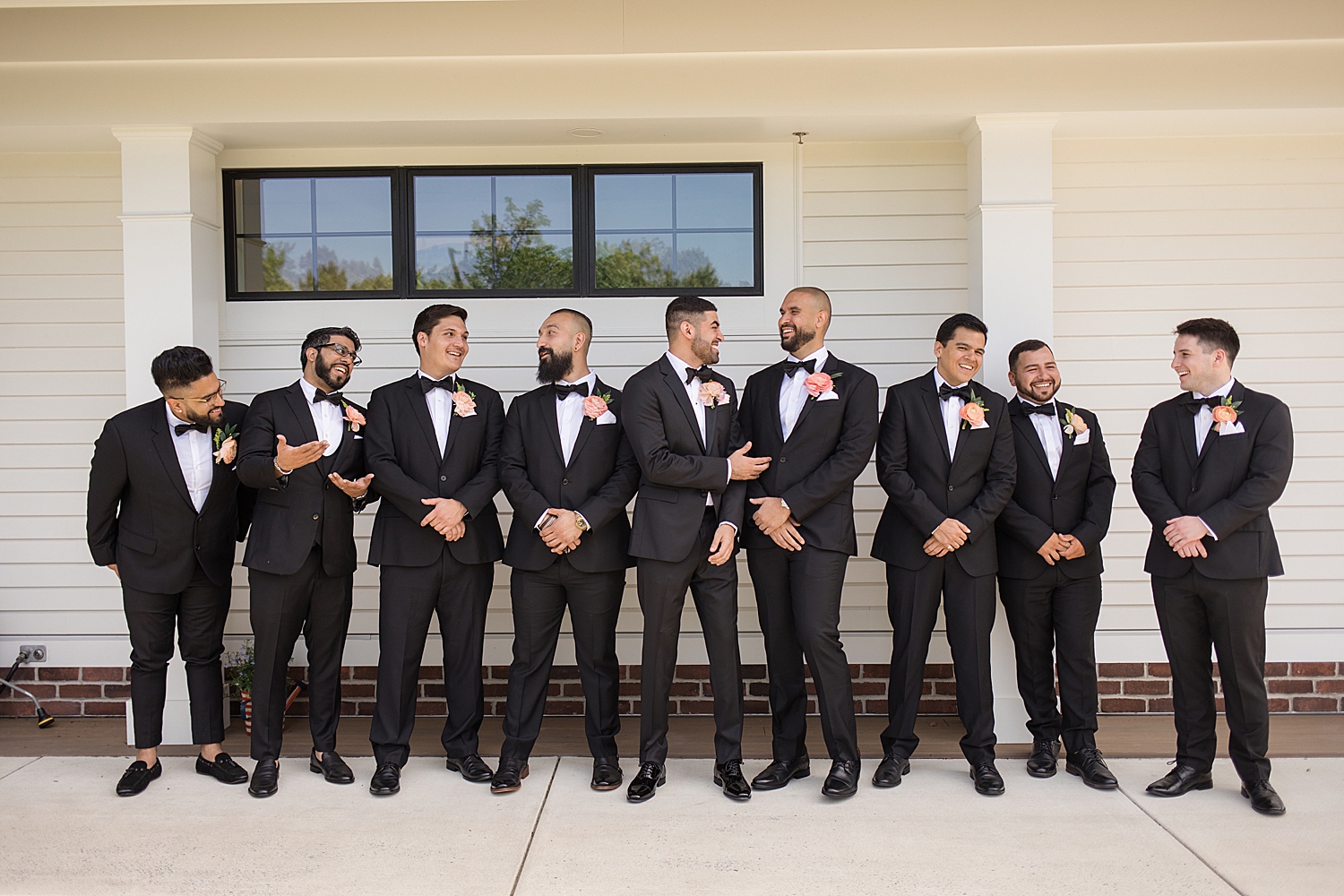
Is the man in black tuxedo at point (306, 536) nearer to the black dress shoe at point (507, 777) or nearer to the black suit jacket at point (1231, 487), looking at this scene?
the black dress shoe at point (507, 777)

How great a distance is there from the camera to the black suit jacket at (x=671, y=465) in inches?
157

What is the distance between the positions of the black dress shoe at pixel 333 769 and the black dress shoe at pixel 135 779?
2.22 feet

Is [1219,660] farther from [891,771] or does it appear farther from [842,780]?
[842,780]

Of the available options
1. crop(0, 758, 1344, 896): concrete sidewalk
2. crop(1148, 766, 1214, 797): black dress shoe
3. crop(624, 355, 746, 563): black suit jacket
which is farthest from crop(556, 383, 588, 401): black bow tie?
crop(1148, 766, 1214, 797): black dress shoe

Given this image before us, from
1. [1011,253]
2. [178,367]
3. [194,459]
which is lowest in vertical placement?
[194,459]

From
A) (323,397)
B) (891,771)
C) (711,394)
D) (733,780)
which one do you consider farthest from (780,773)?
(323,397)

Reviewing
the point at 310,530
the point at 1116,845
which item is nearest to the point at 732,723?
the point at 1116,845

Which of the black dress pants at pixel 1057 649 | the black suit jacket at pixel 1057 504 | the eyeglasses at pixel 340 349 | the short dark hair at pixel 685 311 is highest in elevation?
the short dark hair at pixel 685 311

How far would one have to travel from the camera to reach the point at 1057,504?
4289 millimetres

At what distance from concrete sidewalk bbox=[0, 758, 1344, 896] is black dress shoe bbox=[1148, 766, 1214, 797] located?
0.14 ft

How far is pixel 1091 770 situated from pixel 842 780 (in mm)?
1093

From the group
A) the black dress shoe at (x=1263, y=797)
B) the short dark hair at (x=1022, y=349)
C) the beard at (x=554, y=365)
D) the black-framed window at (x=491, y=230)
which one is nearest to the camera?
the black dress shoe at (x=1263, y=797)

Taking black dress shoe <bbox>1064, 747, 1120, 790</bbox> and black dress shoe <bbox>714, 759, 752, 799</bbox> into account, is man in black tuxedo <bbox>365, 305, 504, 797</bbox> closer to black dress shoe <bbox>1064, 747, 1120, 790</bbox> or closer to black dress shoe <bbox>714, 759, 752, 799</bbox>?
black dress shoe <bbox>714, 759, 752, 799</bbox>

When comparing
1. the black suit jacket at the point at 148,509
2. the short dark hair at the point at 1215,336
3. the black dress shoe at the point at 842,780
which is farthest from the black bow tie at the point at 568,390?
the short dark hair at the point at 1215,336
